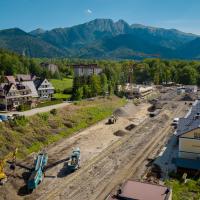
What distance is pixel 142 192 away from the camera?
28.2 metres

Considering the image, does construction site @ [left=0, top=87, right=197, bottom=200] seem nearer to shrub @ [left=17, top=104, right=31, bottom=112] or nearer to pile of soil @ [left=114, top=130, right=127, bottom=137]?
pile of soil @ [left=114, top=130, right=127, bottom=137]

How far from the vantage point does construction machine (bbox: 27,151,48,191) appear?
3844 centimetres

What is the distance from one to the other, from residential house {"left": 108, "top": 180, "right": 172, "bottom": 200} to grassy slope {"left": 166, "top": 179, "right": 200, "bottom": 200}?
6012 millimetres

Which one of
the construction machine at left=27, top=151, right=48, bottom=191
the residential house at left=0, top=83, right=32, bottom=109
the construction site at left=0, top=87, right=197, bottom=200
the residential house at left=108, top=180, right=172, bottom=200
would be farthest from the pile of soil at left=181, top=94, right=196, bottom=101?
the residential house at left=108, top=180, right=172, bottom=200

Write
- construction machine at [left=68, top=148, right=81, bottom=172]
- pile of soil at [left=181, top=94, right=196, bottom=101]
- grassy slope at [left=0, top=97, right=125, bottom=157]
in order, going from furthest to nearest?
1. pile of soil at [left=181, top=94, right=196, bottom=101]
2. grassy slope at [left=0, top=97, right=125, bottom=157]
3. construction machine at [left=68, top=148, right=81, bottom=172]

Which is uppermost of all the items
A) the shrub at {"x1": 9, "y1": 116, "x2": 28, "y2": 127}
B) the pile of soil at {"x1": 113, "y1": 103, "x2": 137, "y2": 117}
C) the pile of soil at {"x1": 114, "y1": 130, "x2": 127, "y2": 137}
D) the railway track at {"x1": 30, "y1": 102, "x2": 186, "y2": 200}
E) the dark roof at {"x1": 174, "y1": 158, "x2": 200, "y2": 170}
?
the shrub at {"x1": 9, "y1": 116, "x2": 28, "y2": 127}

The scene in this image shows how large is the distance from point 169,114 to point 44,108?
34940mm

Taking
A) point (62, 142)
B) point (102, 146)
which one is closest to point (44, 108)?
point (62, 142)

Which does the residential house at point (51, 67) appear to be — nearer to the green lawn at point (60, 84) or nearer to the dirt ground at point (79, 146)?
the green lawn at point (60, 84)

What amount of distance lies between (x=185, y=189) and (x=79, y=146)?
24.7m

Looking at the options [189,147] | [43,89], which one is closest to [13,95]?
[43,89]

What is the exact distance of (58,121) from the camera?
67.2 meters

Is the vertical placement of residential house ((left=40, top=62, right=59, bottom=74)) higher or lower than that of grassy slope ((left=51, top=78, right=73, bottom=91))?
higher

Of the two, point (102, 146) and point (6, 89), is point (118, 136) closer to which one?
point (102, 146)
